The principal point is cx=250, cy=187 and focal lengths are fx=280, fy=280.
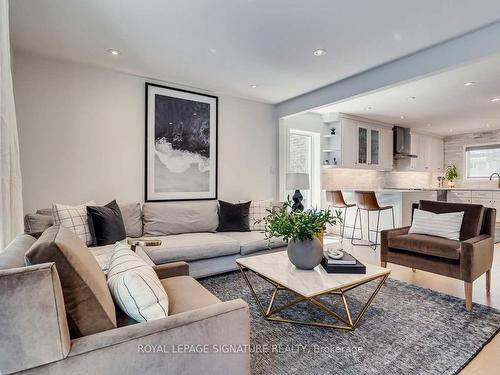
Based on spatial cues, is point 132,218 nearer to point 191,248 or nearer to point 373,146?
point 191,248

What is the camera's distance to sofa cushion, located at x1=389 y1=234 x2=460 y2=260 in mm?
2557

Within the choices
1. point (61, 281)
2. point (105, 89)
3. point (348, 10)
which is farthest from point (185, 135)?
point (61, 281)

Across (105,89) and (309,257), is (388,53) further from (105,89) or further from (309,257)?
(105,89)

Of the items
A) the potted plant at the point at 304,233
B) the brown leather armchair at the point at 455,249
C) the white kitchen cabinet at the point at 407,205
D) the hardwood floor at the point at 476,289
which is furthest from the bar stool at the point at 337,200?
the potted plant at the point at 304,233

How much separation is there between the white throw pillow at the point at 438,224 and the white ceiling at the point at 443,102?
1600mm

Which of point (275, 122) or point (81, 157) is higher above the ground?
point (275, 122)

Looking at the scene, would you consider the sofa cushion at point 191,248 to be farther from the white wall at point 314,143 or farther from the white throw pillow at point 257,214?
the white wall at point 314,143

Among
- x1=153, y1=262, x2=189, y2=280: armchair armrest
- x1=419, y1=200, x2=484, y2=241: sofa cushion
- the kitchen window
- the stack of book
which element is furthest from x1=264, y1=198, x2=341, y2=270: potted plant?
the kitchen window

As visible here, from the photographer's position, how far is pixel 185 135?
3934 mm

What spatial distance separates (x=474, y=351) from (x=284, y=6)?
8.99ft

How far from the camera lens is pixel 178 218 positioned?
3.49 metres

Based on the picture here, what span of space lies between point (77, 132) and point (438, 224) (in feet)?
13.5

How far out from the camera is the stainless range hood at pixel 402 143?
6.63 m

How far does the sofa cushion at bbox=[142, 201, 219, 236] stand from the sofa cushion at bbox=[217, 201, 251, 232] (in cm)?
8
